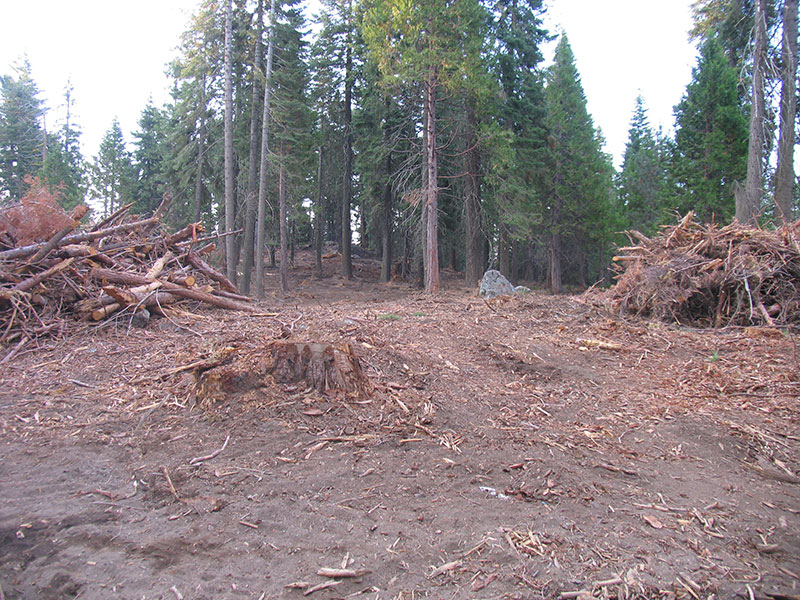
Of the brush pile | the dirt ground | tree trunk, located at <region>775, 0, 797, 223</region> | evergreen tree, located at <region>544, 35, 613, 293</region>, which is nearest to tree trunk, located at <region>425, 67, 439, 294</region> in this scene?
the brush pile

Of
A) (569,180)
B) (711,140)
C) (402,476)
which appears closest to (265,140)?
(569,180)

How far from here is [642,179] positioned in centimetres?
3578

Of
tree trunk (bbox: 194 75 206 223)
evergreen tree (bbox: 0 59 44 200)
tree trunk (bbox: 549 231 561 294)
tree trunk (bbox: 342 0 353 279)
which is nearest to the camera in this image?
tree trunk (bbox: 194 75 206 223)

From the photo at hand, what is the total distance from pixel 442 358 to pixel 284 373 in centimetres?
227

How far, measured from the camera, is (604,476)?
329cm

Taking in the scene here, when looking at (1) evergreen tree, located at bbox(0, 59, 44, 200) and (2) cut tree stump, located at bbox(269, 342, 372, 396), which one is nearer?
(2) cut tree stump, located at bbox(269, 342, 372, 396)

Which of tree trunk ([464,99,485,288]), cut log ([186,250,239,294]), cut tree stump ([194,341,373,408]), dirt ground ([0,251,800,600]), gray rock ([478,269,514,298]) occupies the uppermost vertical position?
tree trunk ([464,99,485,288])

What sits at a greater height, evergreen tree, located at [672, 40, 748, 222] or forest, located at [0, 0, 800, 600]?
evergreen tree, located at [672, 40, 748, 222]

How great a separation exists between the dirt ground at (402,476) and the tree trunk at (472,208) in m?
12.2

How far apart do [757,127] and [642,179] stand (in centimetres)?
2453

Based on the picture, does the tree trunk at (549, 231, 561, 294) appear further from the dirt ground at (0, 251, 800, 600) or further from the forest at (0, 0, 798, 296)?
the dirt ground at (0, 251, 800, 600)

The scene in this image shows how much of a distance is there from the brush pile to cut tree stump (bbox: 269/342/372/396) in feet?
21.4

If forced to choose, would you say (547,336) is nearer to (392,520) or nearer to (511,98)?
(392,520)

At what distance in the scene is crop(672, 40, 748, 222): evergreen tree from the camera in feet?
66.3
